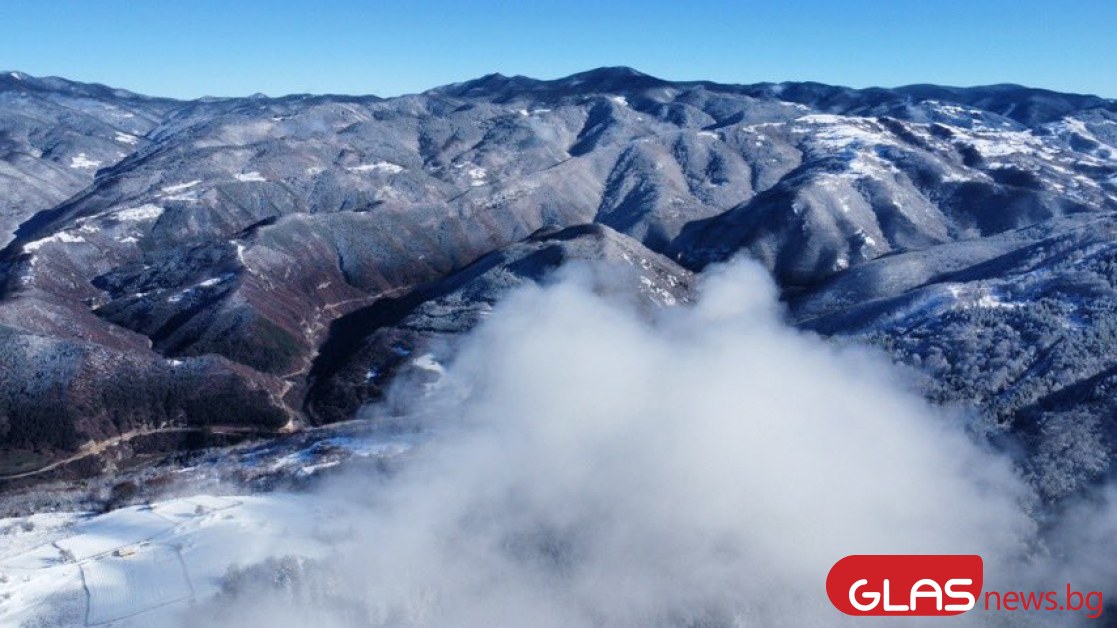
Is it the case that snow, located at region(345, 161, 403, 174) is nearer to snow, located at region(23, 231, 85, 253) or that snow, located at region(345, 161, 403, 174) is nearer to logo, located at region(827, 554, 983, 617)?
snow, located at region(23, 231, 85, 253)

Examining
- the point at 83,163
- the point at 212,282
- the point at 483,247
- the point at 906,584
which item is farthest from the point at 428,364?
the point at 83,163

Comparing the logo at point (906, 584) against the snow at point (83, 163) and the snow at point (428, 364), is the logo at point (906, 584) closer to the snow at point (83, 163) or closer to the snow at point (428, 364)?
the snow at point (428, 364)

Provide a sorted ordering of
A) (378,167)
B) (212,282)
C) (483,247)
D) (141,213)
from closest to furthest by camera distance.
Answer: (212,282) → (141,213) → (483,247) → (378,167)

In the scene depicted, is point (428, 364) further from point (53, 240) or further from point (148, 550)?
point (53, 240)

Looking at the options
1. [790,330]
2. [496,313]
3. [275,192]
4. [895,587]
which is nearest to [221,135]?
[275,192]

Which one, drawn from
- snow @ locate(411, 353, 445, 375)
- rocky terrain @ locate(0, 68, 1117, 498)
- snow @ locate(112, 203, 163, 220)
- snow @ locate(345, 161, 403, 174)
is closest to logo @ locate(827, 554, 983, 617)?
rocky terrain @ locate(0, 68, 1117, 498)
